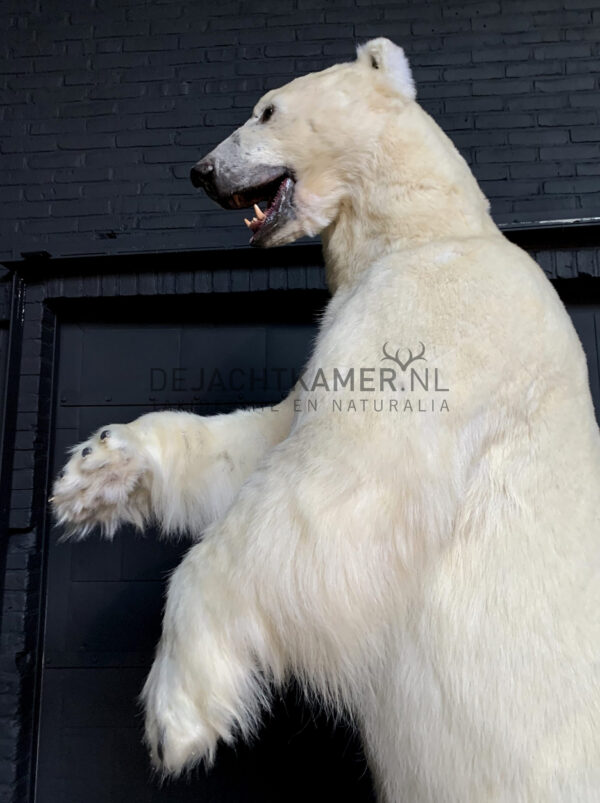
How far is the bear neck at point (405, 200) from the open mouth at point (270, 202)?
0.46 feet

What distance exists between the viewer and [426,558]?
134 centimetres

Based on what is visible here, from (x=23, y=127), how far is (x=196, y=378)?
167 cm

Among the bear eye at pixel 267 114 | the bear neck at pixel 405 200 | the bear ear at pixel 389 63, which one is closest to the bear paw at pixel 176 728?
the bear neck at pixel 405 200

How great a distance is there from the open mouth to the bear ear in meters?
0.37

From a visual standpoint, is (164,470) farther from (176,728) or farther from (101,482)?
(176,728)

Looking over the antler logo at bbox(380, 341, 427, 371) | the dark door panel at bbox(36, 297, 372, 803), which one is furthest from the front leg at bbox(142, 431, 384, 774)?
the dark door panel at bbox(36, 297, 372, 803)

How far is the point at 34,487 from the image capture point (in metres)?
3.31

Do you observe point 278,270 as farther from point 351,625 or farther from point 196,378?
point 351,625

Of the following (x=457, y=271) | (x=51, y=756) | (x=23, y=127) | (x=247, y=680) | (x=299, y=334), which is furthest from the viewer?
(x=23, y=127)

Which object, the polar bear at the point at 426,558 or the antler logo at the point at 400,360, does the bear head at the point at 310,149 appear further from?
the antler logo at the point at 400,360

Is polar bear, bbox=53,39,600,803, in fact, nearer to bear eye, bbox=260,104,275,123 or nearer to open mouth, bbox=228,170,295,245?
open mouth, bbox=228,170,295,245

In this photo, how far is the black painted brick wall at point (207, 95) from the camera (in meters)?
3.37

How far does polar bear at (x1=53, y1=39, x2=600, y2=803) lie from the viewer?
125 cm

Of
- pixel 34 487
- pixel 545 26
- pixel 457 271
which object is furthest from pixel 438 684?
pixel 545 26
